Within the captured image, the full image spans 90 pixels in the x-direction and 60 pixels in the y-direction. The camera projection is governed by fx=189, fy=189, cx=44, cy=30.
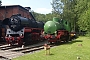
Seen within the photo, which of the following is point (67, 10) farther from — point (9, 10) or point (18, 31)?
point (18, 31)

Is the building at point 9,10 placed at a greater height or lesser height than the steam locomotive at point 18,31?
greater

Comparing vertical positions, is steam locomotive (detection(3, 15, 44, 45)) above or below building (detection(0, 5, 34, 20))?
below

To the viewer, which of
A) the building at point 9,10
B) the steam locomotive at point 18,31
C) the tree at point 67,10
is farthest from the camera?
the tree at point 67,10

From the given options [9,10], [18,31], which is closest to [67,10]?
Answer: [9,10]

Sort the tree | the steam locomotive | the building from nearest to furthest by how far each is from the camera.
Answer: the steam locomotive < the building < the tree

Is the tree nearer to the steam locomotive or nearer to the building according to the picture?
the building

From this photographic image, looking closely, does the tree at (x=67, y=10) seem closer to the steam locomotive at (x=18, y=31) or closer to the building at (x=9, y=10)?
the building at (x=9, y=10)

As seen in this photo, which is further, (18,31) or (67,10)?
(67,10)

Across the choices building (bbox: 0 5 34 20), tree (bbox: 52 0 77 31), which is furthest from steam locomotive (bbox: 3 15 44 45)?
tree (bbox: 52 0 77 31)

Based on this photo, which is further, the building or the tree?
the tree

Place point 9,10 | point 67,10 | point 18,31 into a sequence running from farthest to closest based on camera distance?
point 67,10 → point 9,10 → point 18,31

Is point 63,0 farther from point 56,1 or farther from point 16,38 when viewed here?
point 16,38

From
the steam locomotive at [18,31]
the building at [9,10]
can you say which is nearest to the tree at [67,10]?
the building at [9,10]

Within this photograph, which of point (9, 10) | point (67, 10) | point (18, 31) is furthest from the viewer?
point (67, 10)
